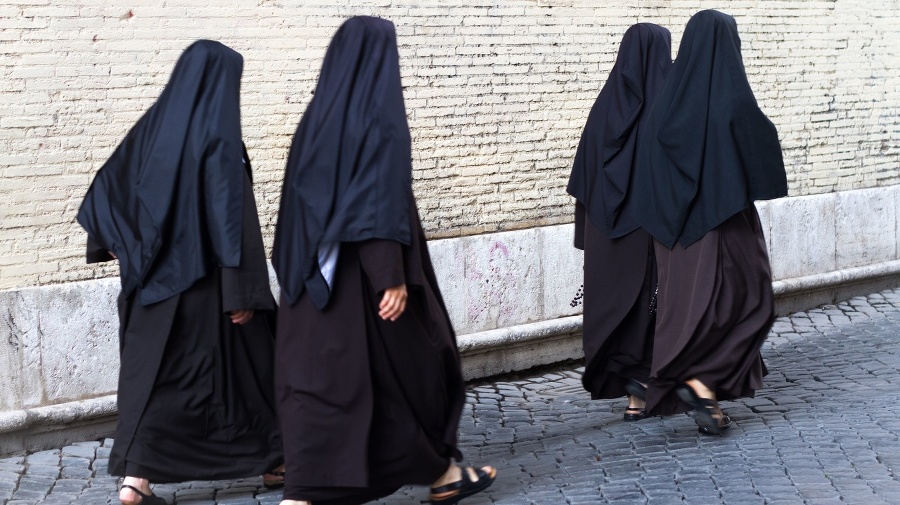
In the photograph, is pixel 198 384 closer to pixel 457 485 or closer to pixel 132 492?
pixel 132 492

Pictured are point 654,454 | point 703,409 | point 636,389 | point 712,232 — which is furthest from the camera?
point 636,389

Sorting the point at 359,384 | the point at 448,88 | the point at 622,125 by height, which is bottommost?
the point at 359,384

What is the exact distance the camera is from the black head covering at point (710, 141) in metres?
5.76

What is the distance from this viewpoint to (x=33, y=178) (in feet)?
19.7

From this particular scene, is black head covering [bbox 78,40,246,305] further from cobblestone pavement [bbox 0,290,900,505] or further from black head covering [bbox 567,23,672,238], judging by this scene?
black head covering [bbox 567,23,672,238]

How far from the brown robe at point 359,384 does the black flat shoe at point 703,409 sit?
63.1 inches

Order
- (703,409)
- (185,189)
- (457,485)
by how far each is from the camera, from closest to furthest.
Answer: (457,485) < (185,189) < (703,409)

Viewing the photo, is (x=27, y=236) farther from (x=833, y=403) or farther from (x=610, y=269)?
(x=833, y=403)

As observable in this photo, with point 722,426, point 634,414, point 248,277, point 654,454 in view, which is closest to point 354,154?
point 248,277

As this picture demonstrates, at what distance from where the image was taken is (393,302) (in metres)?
4.32

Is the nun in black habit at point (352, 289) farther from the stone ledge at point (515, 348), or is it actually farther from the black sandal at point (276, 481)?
the stone ledge at point (515, 348)

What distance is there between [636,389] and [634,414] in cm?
16

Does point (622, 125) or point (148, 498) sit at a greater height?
point (622, 125)

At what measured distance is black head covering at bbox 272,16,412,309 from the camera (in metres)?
4.32
